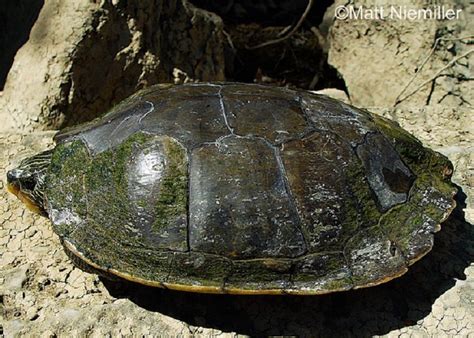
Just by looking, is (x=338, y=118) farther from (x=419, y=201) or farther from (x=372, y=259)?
(x=372, y=259)

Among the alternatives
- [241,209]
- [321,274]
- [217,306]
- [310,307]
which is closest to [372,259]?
[321,274]

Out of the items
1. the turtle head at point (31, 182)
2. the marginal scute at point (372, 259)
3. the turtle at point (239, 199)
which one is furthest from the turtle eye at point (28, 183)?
the marginal scute at point (372, 259)

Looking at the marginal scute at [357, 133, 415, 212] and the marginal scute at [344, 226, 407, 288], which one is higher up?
the marginal scute at [357, 133, 415, 212]

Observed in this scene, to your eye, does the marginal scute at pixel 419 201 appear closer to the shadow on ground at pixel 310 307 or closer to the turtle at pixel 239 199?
the turtle at pixel 239 199

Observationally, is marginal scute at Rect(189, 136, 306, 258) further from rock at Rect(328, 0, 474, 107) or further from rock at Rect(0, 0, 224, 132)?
rock at Rect(328, 0, 474, 107)

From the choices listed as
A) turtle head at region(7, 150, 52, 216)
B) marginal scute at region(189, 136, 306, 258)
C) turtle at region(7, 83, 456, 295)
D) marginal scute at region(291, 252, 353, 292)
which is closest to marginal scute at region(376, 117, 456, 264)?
turtle at region(7, 83, 456, 295)

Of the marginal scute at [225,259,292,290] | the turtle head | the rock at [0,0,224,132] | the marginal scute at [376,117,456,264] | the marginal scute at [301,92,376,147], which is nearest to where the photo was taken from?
the marginal scute at [225,259,292,290]

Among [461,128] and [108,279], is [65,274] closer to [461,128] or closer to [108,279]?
[108,279]

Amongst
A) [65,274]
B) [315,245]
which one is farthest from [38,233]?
[315,245]
